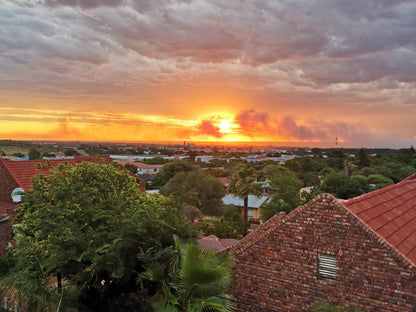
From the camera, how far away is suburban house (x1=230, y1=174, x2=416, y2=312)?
7570 mm

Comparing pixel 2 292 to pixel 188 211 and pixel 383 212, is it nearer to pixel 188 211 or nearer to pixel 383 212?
pixel 383 212

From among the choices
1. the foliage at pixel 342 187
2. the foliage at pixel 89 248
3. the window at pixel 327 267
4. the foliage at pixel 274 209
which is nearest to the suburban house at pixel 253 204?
the foliage at pixel 342 187

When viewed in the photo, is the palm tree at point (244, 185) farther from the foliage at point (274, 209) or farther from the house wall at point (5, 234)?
the house wall at point (5, 234)

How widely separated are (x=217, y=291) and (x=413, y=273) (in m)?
4.26

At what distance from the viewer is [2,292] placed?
449 inches

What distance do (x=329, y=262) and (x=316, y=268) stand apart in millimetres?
368

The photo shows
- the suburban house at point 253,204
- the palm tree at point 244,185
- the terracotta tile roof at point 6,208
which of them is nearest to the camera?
the terracotta tile roof at point 6,208

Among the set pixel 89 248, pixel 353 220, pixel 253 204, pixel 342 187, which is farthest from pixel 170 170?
pixel 353 220

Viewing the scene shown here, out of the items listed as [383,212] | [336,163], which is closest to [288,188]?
[383,212]

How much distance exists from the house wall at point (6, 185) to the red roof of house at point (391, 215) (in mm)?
19813

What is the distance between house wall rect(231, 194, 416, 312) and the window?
84mm

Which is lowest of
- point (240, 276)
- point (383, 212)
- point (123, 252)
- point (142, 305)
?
point (142, 305)

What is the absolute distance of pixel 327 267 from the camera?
8273mm

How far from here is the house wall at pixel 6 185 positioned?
2128cm
